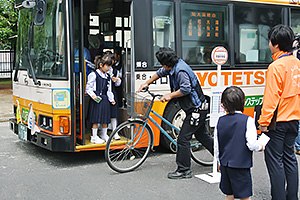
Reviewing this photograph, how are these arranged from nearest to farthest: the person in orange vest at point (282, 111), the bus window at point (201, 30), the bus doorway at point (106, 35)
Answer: the person in orange vest at point (282, 111) → the bus window at point (201, 30) → the bus doorway at point (106, 35)

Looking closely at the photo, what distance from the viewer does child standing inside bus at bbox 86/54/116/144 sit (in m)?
6.43

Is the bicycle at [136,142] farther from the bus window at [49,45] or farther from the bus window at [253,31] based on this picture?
the bus window at [253,31]

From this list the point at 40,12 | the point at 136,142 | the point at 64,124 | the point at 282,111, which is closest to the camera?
the point at 282,111

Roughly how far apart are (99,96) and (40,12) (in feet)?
5.24

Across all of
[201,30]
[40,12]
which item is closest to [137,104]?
[201,30]

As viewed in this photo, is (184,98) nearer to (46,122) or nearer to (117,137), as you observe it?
(117,137)

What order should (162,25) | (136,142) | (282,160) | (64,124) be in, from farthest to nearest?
1. (162,25)
2. (136,142)
3. (64,124)
4. (282,160)

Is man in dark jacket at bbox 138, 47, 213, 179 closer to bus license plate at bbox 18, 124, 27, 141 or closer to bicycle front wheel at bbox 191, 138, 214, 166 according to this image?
bicycle front wheel at bbox 191, 138, 214, 166

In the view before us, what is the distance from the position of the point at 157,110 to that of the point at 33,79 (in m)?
2.04

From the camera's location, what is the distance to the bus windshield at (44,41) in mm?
6055

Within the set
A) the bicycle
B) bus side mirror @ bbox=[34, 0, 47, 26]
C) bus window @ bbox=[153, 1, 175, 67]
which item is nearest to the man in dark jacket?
the bicycle

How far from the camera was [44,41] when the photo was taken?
6.39m

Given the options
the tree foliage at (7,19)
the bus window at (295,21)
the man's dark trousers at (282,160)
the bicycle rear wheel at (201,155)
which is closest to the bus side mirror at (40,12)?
the bicycle rear wheel at (201,155)

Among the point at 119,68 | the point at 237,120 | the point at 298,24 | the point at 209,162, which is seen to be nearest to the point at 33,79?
the point at 119,68
